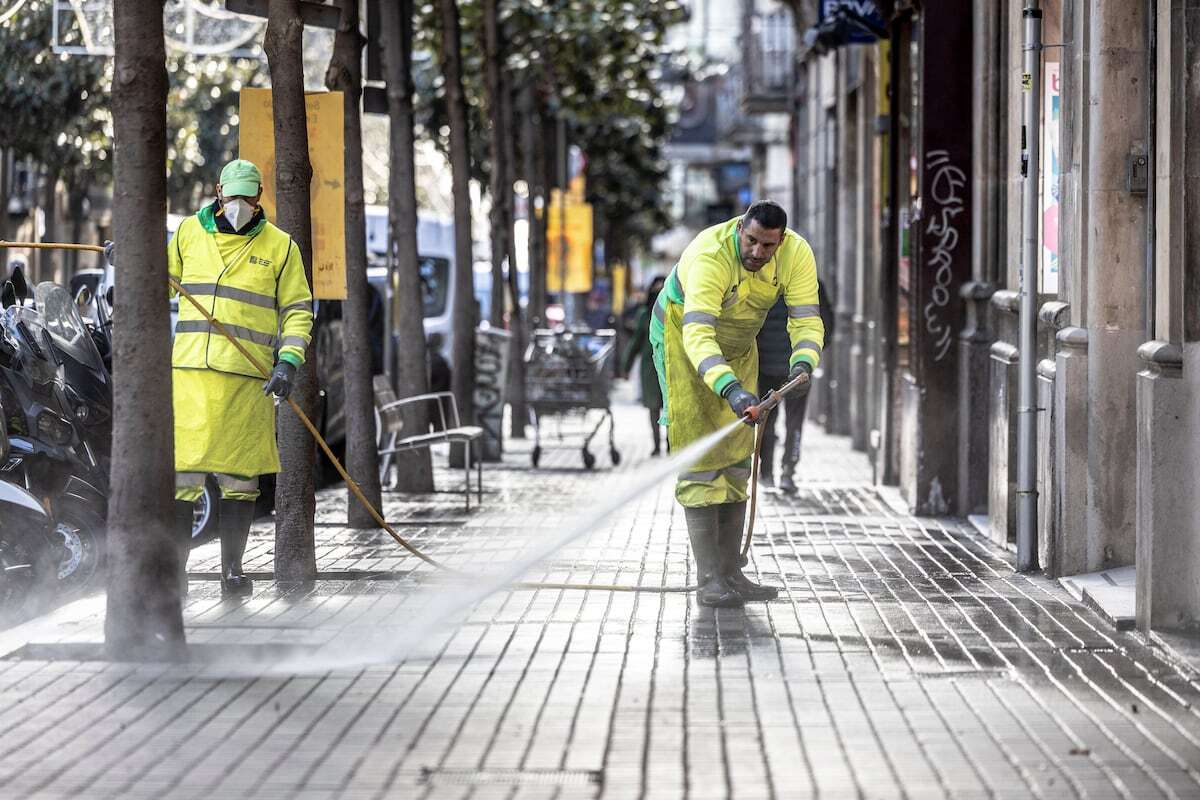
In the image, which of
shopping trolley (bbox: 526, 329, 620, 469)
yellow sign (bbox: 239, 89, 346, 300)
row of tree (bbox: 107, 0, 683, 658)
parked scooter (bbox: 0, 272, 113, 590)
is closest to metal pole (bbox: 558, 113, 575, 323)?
row of tree (bbox: 107, 0, 683, 658)

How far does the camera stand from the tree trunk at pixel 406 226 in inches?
628

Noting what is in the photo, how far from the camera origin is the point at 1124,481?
10023mm

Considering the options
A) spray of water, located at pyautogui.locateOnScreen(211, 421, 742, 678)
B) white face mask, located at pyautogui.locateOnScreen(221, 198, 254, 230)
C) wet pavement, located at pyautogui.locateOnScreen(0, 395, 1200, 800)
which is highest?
white face mask, located at pyautogui.locateOnScreen(221, 198, 254, 230)

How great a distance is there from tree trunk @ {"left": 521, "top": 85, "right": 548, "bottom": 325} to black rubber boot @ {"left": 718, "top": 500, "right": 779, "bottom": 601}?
19.3 m

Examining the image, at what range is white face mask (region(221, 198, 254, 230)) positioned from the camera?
9586 mm

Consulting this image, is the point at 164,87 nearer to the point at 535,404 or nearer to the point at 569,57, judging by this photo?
the point at 535,404

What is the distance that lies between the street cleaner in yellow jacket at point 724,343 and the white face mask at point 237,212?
183 cm

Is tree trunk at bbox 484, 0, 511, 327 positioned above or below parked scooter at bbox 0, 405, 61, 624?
above

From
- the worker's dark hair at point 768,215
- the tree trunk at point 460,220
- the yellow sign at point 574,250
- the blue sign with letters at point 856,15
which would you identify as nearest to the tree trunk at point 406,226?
the tree trunk at point 460,220

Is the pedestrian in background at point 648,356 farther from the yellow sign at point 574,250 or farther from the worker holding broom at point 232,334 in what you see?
the yellow sign at point 574,250

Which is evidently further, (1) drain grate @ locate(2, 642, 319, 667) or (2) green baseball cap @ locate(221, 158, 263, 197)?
(2) green baseball cap @ locate(221, 158, 263, 197)

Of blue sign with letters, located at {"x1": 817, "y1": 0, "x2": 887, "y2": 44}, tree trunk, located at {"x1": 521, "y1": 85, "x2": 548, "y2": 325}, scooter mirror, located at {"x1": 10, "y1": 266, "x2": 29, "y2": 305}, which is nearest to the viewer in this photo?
scooter mirror, located at {"x1": 10, "y1": 266, "x2": 29, "y2": 305}

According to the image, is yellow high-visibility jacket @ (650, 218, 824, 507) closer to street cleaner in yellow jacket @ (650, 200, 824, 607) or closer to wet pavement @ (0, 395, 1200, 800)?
street cleaner in yellow jacket @ (650, 200, 824, 607)

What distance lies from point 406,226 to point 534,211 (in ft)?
42.2
